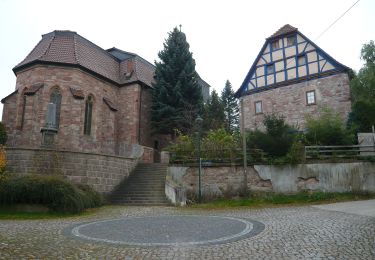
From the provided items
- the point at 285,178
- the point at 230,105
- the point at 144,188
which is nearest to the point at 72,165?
the point at 144,188

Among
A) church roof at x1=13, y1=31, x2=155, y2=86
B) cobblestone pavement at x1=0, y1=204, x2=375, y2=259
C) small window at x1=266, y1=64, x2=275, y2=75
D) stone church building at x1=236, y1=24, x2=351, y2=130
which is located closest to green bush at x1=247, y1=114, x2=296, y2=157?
stone church building at x1=236, y1=24, x2=351, y2=130

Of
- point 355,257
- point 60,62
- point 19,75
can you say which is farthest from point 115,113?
point 355,257

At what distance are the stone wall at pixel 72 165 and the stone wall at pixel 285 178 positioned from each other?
355cm

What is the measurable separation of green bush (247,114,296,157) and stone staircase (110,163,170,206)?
526 centimetres

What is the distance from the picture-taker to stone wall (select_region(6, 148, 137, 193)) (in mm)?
14148

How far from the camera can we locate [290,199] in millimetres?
14727

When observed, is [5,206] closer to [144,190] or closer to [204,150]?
[144,190]

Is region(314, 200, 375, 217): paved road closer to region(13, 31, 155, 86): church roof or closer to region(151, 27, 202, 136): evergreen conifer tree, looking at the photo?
region(151, 27, 202, 136): evergreen conifer tree

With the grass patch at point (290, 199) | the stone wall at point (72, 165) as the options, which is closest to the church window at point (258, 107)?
the grass patch at point (290, 199)

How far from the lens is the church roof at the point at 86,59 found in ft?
74.7

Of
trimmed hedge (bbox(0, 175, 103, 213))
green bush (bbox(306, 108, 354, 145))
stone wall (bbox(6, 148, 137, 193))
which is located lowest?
trimmed hedge (bbox(0, 175, 103, 213))

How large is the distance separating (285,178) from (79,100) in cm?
1472

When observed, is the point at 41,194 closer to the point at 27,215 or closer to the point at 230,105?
the point at 27,215

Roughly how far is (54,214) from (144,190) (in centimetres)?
557
